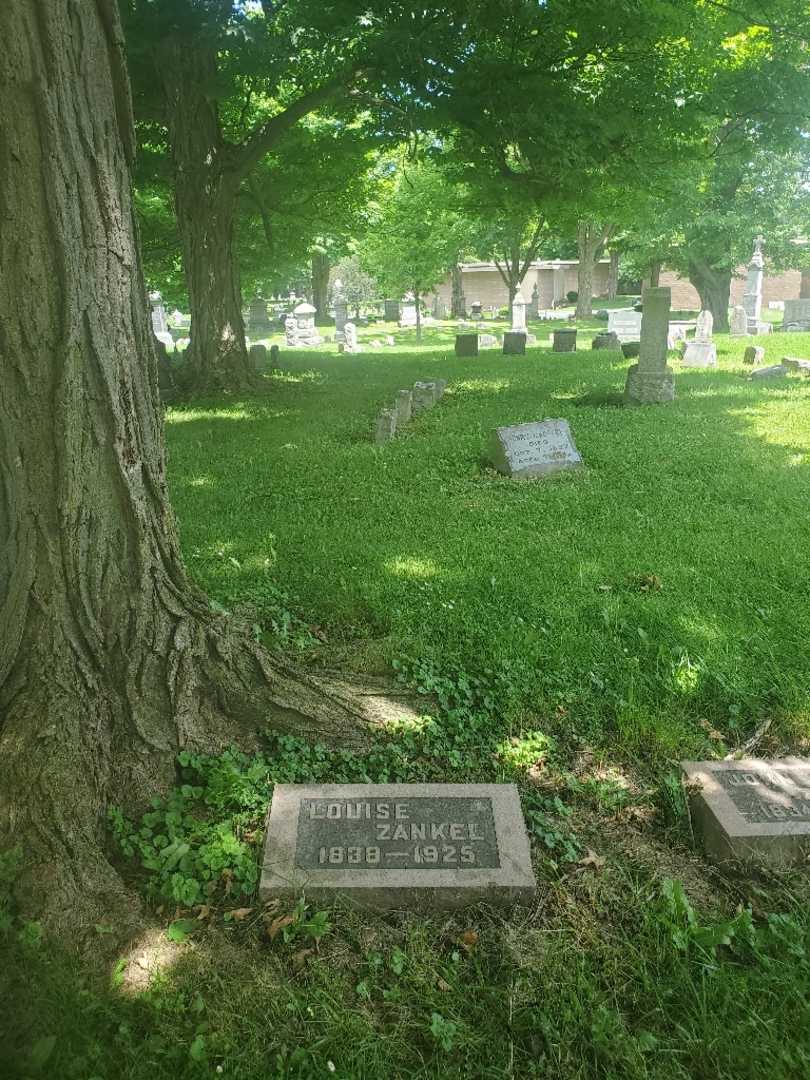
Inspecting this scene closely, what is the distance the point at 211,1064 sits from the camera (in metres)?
2.21

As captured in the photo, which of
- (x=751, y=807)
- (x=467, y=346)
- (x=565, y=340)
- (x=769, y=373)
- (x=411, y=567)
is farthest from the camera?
(x=565, y=340)

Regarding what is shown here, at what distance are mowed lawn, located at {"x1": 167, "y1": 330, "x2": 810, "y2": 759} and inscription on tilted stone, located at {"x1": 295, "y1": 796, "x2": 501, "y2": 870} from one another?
89 centimetres

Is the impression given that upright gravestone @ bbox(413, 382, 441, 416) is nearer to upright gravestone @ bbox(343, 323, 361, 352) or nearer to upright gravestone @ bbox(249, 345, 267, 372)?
upright gravestone @ bbox(249, 345, 267, 372)

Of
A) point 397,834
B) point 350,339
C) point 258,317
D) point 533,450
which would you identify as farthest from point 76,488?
point 258,317

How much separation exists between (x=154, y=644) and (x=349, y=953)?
4.78 feet

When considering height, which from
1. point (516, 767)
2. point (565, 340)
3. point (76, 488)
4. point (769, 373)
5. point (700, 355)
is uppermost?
point (565, 340)

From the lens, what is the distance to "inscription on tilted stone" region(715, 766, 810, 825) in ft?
10.2

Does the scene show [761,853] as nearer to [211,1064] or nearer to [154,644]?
[211,1064]

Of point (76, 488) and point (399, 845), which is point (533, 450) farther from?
point (76, 488)

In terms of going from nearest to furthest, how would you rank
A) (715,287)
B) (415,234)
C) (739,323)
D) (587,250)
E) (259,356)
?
(259,356) < (739,323) < (715,287) < (415,234) < (587,250)

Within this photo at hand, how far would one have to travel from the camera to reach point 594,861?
3035mm

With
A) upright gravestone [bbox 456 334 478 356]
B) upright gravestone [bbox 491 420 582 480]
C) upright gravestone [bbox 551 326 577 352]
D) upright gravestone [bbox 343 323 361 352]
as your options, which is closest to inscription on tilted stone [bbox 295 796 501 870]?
upright gravestone [bbox 491 420 582 480]

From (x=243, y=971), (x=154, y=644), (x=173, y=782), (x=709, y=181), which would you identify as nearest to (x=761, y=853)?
(x=243, y=971)

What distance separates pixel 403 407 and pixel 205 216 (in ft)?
18.4
